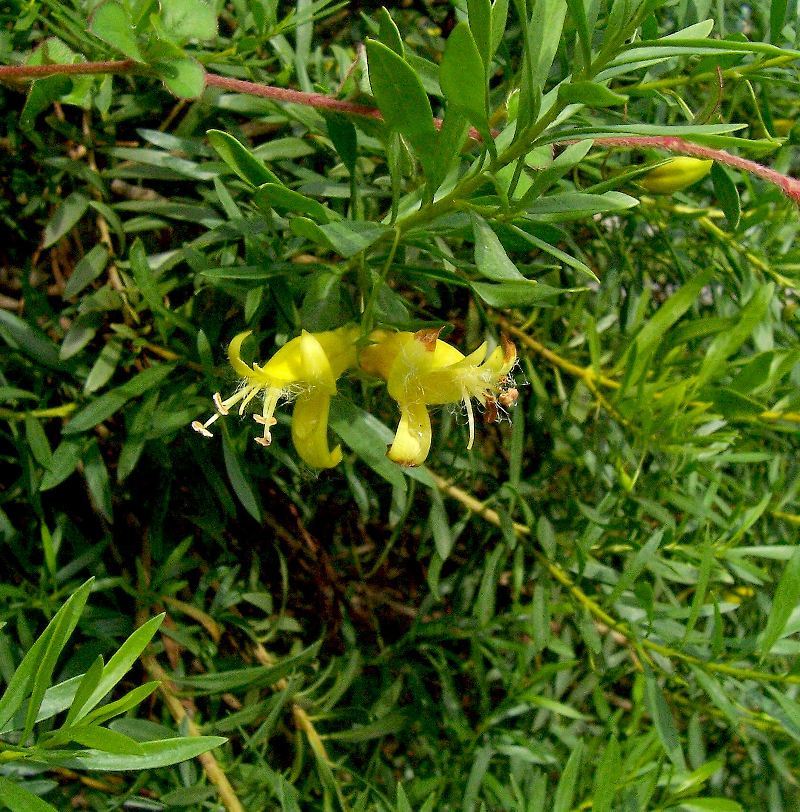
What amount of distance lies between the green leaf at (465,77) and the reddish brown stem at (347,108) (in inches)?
4.8

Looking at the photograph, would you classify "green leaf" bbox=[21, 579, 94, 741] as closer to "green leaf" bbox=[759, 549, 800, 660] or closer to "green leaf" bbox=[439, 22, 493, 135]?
"green leaf" bbox=[439, 22, 493, 135]

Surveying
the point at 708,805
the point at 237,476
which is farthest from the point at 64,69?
the point at 708,805

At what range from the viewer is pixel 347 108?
64cm

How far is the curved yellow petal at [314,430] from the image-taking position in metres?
0.65

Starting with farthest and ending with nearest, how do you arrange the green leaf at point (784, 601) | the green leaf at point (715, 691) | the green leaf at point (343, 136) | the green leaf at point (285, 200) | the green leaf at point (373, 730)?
1. the green leaf at point (373, 730)
2. the green leaf at point (715, 691)
3. the green leaf at point (784, 601)
4. the green leaf at point (343, 136)
5. the green leaf at point (285, 200)

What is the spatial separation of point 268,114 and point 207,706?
69 centimetres

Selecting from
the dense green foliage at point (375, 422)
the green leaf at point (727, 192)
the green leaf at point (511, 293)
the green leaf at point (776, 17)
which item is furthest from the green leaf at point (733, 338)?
the green leaf at point (511, 293)

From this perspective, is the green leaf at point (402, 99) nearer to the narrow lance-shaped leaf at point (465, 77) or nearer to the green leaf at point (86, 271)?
the narrow lance-shaped leaf at point (465, 77)

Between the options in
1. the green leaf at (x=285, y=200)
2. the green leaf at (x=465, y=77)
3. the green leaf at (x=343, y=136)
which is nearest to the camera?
the green leaf at (x=465, y=77)

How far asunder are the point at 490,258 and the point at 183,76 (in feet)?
0.96

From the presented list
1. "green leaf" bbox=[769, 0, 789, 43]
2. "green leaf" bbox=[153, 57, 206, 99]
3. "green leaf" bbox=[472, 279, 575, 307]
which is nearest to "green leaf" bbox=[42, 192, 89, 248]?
"green leaf" bbox=[153, 57, 206, 99]

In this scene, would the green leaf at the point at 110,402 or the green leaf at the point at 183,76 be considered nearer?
the green leaf at the point at 183,76

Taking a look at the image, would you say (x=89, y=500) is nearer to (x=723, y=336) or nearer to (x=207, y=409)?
(x=207, y=409)

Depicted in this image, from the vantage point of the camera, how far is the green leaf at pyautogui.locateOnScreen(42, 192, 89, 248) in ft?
2.77
